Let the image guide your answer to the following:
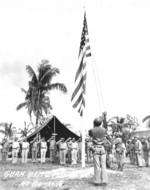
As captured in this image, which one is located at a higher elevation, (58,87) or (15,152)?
(58,87)

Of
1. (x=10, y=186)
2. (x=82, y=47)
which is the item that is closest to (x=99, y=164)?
(x=10, y=186)

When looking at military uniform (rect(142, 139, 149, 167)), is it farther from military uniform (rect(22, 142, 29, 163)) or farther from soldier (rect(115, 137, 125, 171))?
military uniform (rect(22, 142, 29, 163))

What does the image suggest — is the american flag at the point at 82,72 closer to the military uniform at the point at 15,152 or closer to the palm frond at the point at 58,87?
the military uniform at the point at 15,152

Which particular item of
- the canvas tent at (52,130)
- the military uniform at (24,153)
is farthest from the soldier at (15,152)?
the canvas tent at (52,130)

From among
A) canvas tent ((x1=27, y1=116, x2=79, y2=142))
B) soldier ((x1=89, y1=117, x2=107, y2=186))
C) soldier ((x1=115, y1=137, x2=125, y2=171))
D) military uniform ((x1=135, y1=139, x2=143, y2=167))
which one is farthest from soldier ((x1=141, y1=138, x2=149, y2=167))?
canvas tent ((x1=27, y1=116, x2=79, y2=142))

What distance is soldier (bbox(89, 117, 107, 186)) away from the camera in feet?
24.8

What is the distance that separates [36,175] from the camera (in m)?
9.93

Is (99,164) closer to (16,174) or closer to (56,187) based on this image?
(56,187)

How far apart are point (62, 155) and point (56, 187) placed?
689cm

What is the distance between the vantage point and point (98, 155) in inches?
305

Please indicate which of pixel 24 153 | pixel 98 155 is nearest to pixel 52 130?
pixel 24 153

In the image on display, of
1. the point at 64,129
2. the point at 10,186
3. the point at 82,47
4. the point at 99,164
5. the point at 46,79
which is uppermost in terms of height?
the point at 46,79

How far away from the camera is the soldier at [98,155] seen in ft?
24.8

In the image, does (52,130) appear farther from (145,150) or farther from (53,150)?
(145,150)
